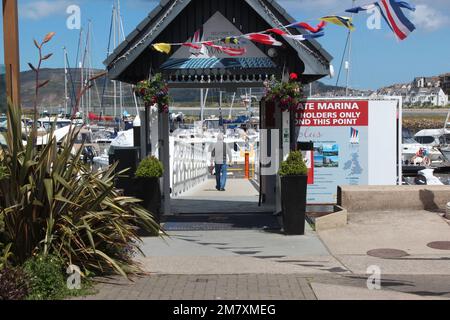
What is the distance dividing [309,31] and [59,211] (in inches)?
218

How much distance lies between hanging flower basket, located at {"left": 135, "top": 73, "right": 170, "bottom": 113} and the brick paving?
4.32 m

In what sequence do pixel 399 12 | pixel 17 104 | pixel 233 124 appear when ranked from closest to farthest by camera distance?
pixel 17 104, pixel 399 12, pixel 233 124

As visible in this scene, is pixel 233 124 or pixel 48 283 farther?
pixel 233 124

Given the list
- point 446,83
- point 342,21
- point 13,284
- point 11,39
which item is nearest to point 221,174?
point 342,21

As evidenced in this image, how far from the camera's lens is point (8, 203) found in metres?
7.35

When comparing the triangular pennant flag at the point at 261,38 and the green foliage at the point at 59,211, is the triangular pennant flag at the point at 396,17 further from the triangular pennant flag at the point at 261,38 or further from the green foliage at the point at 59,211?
the green foliage at the point at 59,211

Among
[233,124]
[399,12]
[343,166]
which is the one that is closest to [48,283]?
[399,12]

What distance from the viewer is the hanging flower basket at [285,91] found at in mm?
11367

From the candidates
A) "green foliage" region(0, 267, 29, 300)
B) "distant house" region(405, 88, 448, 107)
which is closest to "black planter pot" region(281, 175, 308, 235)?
"green foliage" region(0, 267, 29, 300)

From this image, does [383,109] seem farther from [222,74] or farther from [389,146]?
[222,74]

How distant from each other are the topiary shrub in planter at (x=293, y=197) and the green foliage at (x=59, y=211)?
11.1ft

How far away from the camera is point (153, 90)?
11422 millimetres
